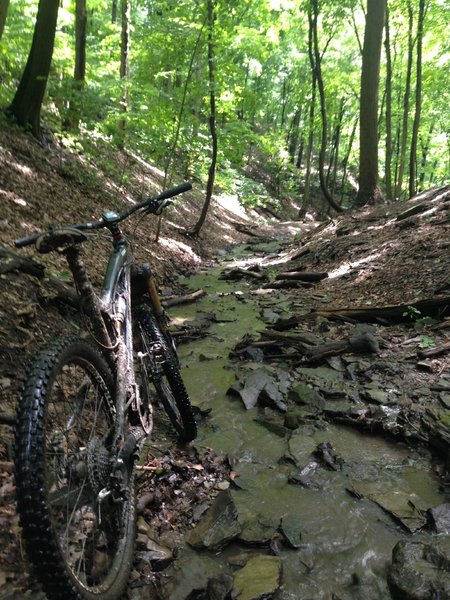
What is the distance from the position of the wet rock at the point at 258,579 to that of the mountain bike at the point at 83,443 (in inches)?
23.4

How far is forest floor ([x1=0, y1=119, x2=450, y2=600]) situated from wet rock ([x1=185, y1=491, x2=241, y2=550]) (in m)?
0.14

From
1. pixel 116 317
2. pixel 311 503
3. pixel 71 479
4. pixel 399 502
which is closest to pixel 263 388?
pixel 311 503

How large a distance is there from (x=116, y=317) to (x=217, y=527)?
4.72ft

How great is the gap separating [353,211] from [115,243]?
1090cm

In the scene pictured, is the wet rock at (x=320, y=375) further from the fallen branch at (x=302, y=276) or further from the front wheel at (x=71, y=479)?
the fallen branch at (x=302, y=276)

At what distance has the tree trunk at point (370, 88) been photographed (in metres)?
11.7

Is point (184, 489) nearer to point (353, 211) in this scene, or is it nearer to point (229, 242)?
point (353, 211)

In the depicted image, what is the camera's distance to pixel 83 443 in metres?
2.09

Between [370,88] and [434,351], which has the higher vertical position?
[370,88]

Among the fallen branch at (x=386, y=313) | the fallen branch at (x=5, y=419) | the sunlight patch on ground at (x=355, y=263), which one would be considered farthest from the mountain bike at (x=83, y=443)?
the sunlight patch on ground at (x=355, y=263)

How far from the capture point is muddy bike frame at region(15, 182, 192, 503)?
2186 mm

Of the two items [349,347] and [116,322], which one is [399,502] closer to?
[116,322]

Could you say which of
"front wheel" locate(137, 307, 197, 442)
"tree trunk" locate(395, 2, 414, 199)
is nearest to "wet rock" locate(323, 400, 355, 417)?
"front wheel" locate(137, 307, 197, 442)

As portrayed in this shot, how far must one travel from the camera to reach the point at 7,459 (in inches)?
98.6
